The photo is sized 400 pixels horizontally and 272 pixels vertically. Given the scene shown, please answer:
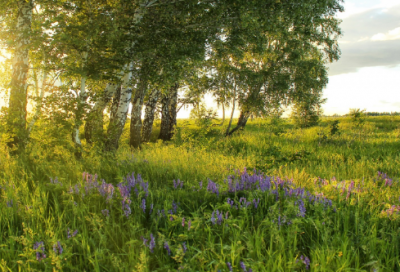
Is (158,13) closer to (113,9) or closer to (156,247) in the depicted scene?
(113,9)

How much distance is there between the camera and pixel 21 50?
793 cm

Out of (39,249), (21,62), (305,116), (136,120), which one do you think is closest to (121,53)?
(21,62)

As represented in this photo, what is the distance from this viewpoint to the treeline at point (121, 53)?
6652 mm

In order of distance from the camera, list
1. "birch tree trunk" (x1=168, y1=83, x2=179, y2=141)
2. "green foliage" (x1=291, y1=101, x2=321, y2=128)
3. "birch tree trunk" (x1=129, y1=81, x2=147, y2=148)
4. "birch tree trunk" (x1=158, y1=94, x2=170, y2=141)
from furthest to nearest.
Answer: "green foliage" (x1=291, y1=101, x2=321, y2=128) < "birch tree trunk" (x1=168, y1=83, x2=179, y2=141) < "birch tree trunk" (x1=158, y1=94, x2=170, y2=141) < "birch tree trunk" (x1=129, y1=81, x2=147, y2=148)

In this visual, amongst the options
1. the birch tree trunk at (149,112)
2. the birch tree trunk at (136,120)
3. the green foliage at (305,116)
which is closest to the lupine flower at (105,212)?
the birch tree trunk at (136,120)

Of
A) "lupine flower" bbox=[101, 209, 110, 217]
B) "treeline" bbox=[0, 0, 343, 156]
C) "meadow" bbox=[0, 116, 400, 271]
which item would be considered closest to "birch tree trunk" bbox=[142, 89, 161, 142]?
"treeline" bbox=[0, 0, 343, 156]

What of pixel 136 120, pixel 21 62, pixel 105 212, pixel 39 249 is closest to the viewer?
pixel 39 249

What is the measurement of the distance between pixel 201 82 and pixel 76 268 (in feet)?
45.8

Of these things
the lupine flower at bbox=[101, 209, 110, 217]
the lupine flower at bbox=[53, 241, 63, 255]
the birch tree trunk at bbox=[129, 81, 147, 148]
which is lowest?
the lupine flower at bbox=[53, 241, 63, 255]

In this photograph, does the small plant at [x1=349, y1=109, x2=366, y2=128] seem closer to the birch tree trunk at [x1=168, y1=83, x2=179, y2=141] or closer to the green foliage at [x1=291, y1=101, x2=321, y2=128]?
the green foliage at [x1=291, y1=101, x2=321, y2=128]

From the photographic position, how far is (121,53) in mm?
8336

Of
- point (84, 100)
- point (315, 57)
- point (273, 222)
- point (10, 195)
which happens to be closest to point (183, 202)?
point (273, 222)

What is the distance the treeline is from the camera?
665cm

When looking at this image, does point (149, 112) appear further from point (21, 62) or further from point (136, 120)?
point (21, 62)
